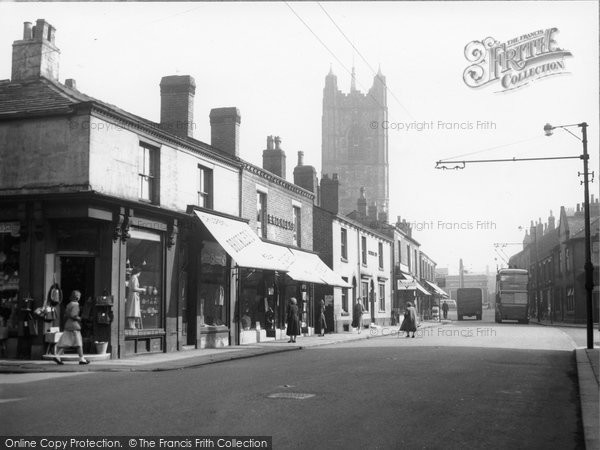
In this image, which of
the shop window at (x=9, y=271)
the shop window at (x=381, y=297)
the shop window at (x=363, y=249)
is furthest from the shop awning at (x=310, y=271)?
the shop window at (x=381, y=297)

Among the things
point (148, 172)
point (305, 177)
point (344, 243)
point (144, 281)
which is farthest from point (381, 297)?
point (148, 172)

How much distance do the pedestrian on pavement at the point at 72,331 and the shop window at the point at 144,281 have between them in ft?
7.17

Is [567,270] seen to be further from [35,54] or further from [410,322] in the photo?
[35,54]

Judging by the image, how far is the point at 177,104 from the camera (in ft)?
72.7

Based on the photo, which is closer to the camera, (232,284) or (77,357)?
(77,357)

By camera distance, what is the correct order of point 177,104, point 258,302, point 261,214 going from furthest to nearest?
1. point 261,214
2. point 258,302
3. point 177,104

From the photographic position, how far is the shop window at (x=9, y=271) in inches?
641

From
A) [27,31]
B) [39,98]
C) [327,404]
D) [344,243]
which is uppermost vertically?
[27,31]

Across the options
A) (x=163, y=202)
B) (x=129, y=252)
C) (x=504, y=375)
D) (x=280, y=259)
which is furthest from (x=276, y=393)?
(x=280, y=259)

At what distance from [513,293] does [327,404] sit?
39210mm

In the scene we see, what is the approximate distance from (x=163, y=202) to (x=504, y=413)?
12656mm

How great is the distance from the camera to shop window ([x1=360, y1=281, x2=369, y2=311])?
38.3m

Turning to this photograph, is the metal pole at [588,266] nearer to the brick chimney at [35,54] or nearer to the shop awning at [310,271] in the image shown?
the shop awning at [310,271]

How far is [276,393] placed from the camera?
9.91 meters
